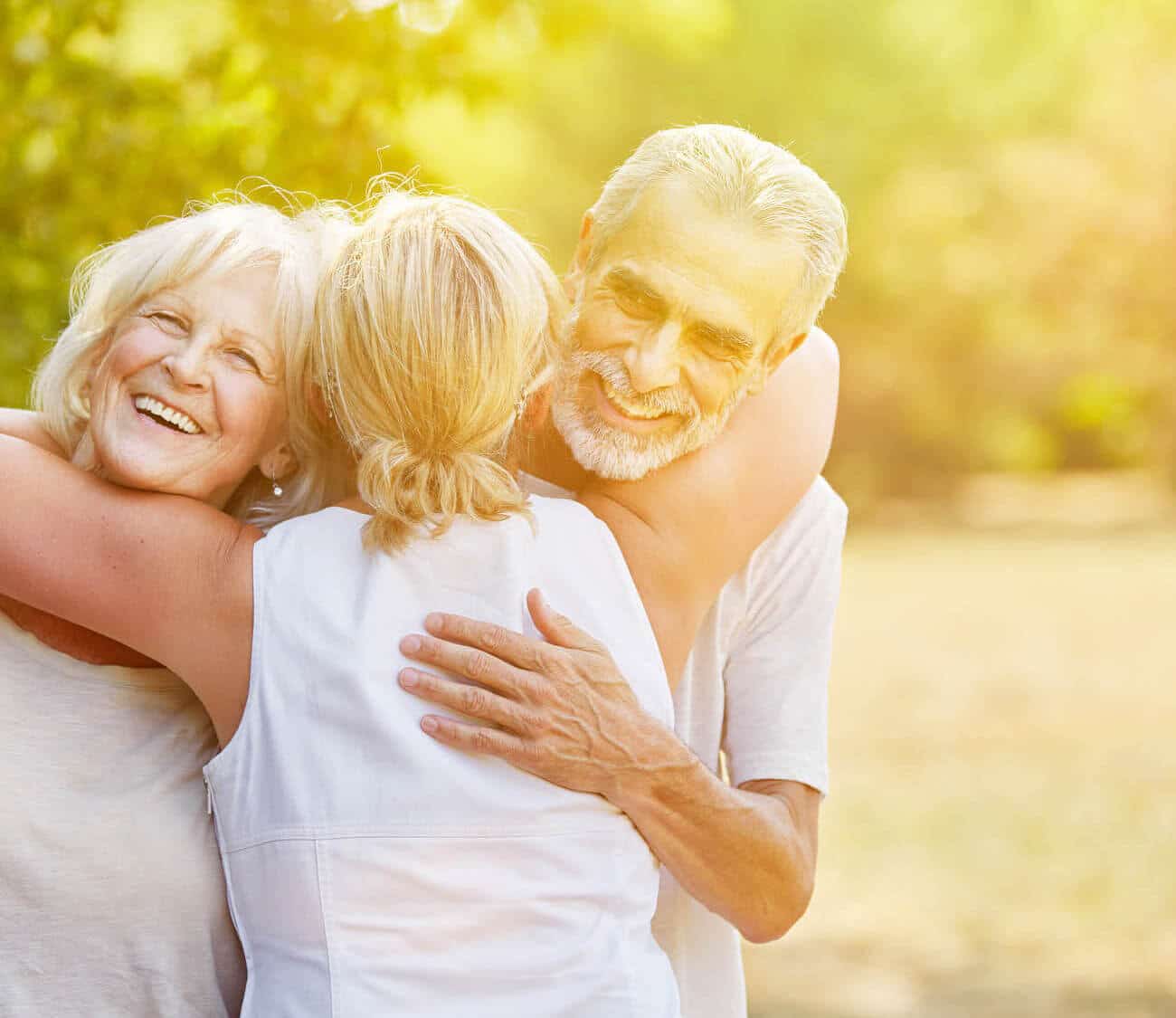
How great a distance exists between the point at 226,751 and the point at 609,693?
0.53 m

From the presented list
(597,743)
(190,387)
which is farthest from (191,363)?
(597,743)

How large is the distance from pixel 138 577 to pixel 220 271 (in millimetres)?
465

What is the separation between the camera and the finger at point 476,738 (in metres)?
2.02

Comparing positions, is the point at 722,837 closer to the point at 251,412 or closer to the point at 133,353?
the point at 251,412

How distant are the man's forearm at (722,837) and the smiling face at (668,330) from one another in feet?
1.50

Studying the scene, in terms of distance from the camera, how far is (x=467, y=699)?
2.04 metres

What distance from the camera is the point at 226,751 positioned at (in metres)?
2.00

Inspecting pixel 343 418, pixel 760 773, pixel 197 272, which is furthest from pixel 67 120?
pixel 760 773

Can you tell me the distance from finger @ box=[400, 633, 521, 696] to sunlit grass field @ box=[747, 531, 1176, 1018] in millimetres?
6367

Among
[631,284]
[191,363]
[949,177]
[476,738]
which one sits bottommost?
[476,738]

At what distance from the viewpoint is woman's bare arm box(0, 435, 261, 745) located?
6.61 ft

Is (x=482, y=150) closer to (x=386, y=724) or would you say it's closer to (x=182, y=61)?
(x=182, y=61)

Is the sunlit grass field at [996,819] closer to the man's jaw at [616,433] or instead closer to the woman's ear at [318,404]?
the man's jaw at [616,433]

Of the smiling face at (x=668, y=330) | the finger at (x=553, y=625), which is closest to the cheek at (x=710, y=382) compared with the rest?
the smiling face at (x=668, y=330)
